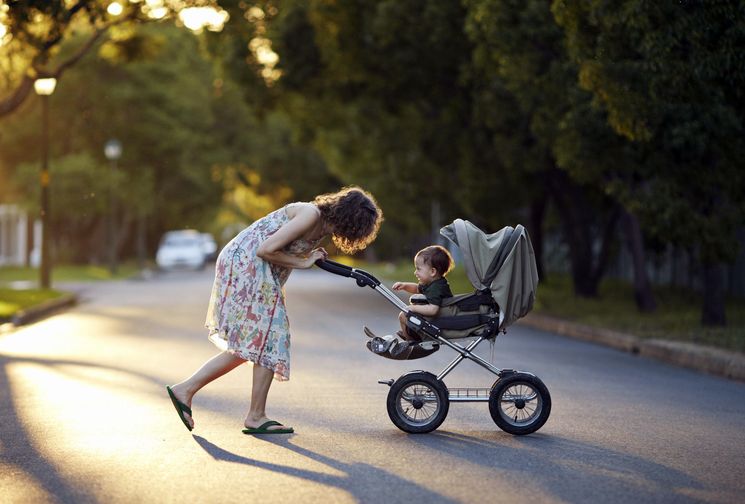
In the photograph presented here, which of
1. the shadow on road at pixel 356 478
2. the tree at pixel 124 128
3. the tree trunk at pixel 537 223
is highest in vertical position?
the tree at pixel 124 128

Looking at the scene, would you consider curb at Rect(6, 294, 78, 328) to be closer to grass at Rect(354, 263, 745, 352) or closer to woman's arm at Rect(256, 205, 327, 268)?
grass at Rect(354, 263, 745, 352)

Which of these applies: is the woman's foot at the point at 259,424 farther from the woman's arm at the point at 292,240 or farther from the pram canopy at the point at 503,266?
the pram canopy at the point at 503,266

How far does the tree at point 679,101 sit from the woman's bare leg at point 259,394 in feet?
24.9

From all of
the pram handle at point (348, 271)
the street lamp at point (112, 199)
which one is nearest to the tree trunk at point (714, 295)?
the pram handle at point (348, 271)

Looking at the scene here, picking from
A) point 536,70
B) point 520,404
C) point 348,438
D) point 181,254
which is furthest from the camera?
point 181,254

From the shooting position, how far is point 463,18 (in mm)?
24609

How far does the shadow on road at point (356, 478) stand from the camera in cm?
652

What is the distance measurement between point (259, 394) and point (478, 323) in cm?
153

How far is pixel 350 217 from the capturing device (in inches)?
329

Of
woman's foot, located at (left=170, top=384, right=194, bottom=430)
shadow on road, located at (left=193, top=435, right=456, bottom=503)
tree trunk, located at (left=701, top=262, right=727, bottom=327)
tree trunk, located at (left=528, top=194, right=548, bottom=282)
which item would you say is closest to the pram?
shadow on road, located at (left=193, top=435, right=456, bottom=503)

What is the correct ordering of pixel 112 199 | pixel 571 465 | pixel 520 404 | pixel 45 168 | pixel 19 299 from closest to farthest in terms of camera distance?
pixel 571 465, pixel 520 404, pixel 19 299, pixel 45 168, pixel 112 199

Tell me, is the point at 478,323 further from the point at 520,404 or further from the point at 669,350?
the point at 669,350

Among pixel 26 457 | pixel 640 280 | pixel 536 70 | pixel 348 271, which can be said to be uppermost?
pixel 536 70

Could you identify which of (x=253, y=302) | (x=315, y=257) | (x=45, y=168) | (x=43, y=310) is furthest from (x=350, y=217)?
(x=45, y=168)
